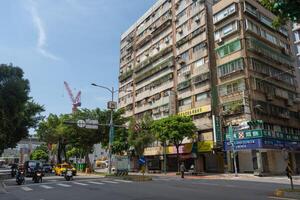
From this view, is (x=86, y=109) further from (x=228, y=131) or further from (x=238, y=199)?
(x=238, y=199)

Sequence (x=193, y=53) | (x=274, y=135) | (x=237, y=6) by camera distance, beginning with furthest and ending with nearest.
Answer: (x=193, y=53) < (x=237, y=6) < (x=274, y=135)

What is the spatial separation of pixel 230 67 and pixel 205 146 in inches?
461

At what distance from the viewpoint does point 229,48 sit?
4425 cm

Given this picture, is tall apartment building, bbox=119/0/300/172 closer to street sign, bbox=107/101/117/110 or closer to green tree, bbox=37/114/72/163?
street sign, bbox=107/101/117/110

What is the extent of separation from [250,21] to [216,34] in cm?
500

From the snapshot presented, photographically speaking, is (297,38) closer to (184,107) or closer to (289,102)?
(289,102)

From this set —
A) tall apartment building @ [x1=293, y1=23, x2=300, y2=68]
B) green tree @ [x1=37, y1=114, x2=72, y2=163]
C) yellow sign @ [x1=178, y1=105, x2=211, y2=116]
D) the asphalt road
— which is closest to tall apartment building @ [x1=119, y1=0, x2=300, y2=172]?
yellow sign @ [x1=178, y1=105, x2=211, y2=116]

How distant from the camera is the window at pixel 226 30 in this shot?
1740 inches

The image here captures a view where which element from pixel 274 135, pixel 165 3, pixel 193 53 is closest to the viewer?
pixel 274 135

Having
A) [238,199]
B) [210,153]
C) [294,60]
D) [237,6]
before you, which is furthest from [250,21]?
[238,199]

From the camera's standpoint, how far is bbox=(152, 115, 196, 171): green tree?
43941 mm

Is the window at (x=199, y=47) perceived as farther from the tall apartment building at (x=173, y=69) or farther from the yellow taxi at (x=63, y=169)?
the yellow taxi at (x=63, y=169)

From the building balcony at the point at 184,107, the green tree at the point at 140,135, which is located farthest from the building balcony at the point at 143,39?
the green tree at the point at 140,135

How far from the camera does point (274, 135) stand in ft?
134
